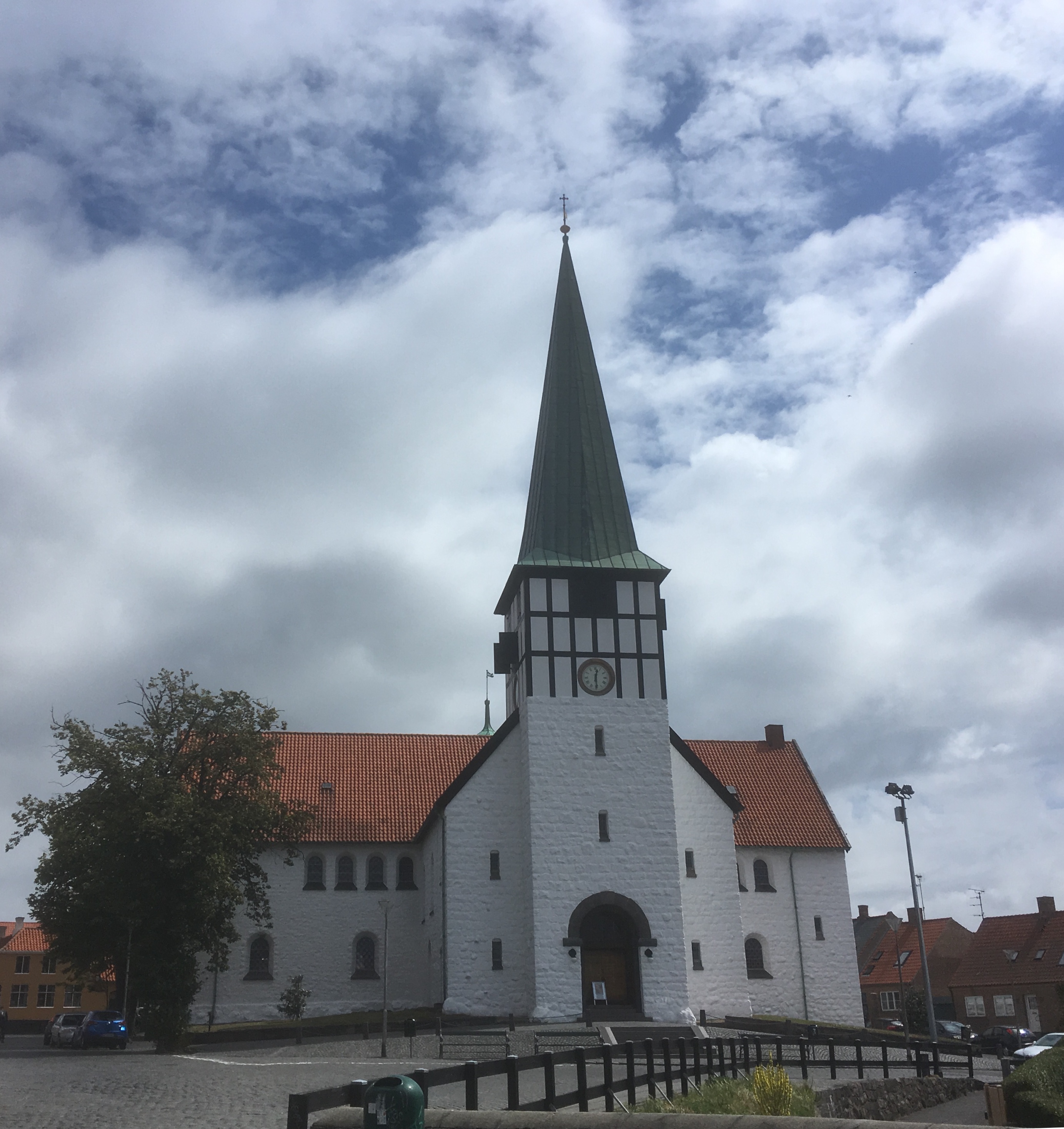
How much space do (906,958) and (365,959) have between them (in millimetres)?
44944

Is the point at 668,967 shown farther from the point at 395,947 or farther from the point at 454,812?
the point at 395,947

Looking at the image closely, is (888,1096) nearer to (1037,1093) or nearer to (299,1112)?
(1037,1093)

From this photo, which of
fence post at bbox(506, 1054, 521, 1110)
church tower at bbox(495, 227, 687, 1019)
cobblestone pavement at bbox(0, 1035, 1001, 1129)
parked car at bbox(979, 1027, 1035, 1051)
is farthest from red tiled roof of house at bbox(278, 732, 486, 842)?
fence post at bbox(506, 1054, 521, 1110)

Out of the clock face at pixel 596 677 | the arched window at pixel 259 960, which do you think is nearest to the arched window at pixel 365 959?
the arched window at pixel 259 960

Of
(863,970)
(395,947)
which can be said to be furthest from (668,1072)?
(863,970)

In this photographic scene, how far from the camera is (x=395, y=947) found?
44969 mm

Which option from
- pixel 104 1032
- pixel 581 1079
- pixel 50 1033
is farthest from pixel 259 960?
pixel 581 1079

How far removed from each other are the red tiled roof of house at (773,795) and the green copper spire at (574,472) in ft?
37.8

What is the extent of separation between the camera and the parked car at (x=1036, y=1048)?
25.8m

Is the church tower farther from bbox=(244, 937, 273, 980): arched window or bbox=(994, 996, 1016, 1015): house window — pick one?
bbox=(994, 996, 1016, 1015): house window

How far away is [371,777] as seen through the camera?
4947 cm

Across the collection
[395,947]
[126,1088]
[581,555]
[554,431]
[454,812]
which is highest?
[554,431]

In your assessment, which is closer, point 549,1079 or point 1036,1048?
point 549,1079

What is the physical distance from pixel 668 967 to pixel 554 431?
19.4 m
